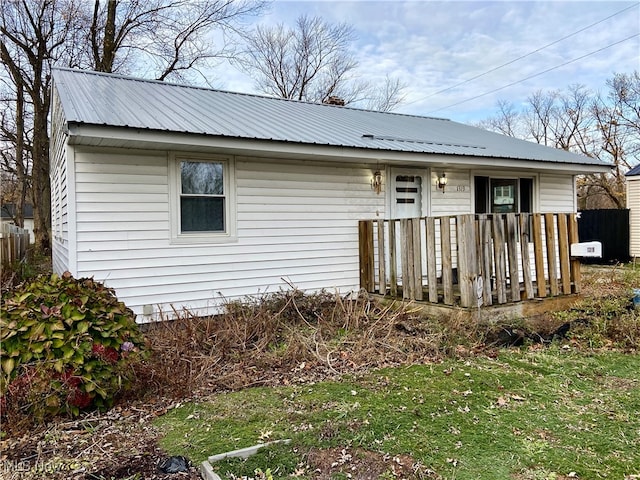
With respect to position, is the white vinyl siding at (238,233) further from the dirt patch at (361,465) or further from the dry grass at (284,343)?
the dirt patch at (361,465)

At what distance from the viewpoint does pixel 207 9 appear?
19828 mm

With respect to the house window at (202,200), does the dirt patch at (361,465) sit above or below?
below

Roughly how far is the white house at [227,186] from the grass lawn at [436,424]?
2.72m

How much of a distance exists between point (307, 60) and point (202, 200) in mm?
23414

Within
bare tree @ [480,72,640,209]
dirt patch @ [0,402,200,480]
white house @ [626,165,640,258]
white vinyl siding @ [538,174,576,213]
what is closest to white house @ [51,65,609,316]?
white vinyl siding @ [538,174,576,213]

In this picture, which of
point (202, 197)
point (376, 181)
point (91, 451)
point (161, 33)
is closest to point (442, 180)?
point (376, 181)

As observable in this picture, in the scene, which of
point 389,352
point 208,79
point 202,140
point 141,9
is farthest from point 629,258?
point 141,9

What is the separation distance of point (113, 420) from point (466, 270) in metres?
4.20

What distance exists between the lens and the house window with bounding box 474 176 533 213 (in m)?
9.21

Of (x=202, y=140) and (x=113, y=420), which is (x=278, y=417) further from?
(x=202, y=140)

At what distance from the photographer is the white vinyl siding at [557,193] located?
9852 millimetres

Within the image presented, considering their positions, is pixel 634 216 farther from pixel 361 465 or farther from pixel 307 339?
pixel 361 465

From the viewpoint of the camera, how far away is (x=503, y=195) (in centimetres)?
943

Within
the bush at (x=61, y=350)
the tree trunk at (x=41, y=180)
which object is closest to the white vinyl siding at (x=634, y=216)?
the bush at (x=61, y=350)
